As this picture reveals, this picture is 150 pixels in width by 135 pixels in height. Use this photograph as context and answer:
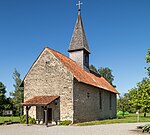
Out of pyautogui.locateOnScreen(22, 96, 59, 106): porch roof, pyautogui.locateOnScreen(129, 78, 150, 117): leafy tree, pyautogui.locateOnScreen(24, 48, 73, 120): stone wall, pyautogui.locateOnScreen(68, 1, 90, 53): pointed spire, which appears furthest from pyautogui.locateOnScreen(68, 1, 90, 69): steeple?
pyautogui.locateOnScreen(129, 78, 150, 117): leafy tree

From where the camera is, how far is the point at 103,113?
3300cm

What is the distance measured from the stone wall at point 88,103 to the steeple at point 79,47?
4927 millimetres

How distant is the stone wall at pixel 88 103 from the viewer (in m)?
25.2

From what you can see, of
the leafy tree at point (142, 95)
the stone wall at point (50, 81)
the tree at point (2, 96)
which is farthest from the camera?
the tree at point (2, 96)

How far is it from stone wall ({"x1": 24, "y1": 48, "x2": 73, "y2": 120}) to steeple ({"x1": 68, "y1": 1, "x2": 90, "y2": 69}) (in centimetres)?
724

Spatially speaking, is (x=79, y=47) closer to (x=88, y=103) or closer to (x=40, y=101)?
(x=88, y=103)

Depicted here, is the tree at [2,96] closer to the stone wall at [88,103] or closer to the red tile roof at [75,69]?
the stone wall at [88,103]

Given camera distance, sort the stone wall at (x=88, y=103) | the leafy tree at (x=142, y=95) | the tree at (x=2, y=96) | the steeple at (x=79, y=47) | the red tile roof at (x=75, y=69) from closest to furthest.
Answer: the leafy tree at (x=142, y=95) < the stone wall at (x=88, y=103) < the red tile roof at (x=75, y=69) < the steeple at (x=79, y=47) < the tree at (x=2, y=96)

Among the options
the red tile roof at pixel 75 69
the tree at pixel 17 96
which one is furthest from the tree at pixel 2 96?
the red tile roof at pixel 75 69

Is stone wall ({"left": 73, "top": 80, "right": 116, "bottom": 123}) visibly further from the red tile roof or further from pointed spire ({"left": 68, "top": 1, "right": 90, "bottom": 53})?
pointed spire ({"left": 68, "top": 1, "right": 90, "bottom": 53})

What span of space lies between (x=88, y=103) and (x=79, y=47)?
29.0 ft

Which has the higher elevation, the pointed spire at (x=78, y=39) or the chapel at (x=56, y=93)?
the pointed spire at (x=78, y=39)

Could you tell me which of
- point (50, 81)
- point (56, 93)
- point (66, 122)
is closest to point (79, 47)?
point (50, 81)

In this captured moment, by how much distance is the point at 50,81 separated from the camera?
2603 cm
